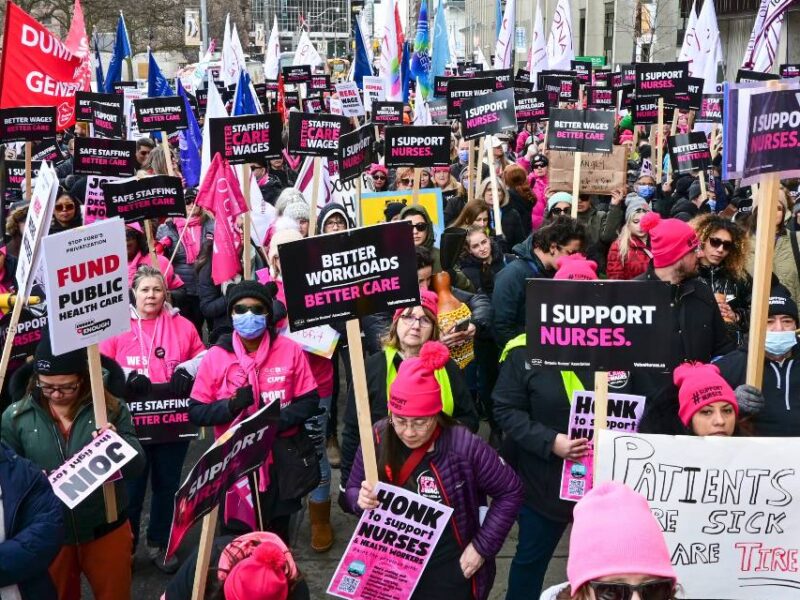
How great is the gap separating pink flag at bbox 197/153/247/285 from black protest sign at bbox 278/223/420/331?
3605 mm

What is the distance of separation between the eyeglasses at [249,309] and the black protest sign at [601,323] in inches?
68.0

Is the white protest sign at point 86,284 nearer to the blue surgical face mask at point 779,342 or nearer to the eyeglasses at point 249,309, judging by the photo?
the eyeglasses at point 249,309

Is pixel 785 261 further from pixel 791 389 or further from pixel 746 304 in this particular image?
pixel 791 389

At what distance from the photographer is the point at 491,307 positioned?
20.1ft

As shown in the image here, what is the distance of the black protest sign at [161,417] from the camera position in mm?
5305

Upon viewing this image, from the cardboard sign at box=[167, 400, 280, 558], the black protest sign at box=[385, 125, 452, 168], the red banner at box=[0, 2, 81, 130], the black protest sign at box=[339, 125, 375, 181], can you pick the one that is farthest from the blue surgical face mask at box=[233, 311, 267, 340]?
the red banner at box=[0, 2, 81, 130]

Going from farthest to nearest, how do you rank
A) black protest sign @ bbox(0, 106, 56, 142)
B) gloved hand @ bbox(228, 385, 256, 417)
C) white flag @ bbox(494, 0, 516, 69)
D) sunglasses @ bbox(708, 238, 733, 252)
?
white flag @ bbox(494, 0, 516, 69) → black protest sign @ bbox(0, 106, 56, 142) → sunglasses @ bbox(708, 238, 733, 252) → gloved hand @ bbox(228, 385, 256, 417)

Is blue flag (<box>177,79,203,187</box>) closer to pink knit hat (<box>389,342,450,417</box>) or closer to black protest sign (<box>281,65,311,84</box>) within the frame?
black protest sign (<box>281,65,311,84</box>)

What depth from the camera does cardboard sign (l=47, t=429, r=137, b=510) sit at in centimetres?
395

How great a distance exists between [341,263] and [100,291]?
1186mm

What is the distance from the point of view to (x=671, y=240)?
4984 mm

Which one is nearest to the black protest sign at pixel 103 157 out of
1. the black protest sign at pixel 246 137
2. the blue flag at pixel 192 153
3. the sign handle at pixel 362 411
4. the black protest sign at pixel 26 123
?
the black protest sign at pixel 26 123

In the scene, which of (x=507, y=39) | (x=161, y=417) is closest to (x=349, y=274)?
(x=161, y=417)

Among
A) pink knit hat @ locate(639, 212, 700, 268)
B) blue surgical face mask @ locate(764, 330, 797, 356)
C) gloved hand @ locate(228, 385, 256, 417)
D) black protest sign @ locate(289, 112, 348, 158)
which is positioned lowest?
gloved hand @ locate(228, 385, 256, 417)
